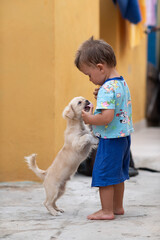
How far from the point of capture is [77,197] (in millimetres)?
3572

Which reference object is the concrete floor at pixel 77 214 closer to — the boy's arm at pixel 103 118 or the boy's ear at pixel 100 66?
the boy's arm at pixel 103 118

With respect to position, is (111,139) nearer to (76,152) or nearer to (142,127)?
(76,152)

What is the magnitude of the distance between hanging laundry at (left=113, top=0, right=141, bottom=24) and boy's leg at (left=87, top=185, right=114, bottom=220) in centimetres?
450

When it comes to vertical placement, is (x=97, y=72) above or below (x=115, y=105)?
above

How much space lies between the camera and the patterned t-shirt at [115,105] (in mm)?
2730

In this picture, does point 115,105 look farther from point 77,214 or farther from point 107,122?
point 77,214

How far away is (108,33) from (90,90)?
2.69 meters

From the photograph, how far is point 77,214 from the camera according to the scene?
3.04m

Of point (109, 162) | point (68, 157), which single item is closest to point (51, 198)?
point (68, 157)

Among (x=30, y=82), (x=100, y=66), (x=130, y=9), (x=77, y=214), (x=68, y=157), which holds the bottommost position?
(x=77, y=214)

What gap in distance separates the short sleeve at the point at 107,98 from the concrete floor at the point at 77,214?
816mm

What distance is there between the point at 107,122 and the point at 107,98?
0.17m

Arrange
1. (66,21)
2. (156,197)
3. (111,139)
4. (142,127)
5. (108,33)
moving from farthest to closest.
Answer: (142,127) → (108,33) → (66,21) → (156,197) → (111,139)

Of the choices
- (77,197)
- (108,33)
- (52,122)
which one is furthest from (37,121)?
(108,33)
